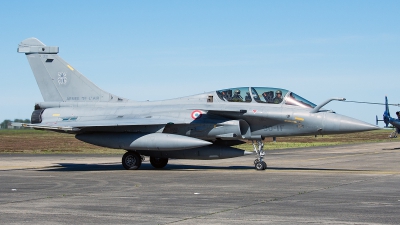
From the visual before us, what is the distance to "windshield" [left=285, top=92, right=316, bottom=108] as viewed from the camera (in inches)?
738

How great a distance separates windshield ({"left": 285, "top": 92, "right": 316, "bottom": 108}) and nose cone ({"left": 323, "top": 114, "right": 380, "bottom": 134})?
2.80 ft

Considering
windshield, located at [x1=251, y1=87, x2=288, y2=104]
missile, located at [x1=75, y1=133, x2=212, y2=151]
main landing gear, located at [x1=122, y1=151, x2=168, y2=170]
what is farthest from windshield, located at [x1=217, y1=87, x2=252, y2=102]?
main landing gear, located at [x1=122, y1=151, x2=168, y2=170]

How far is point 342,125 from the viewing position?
17781 mm

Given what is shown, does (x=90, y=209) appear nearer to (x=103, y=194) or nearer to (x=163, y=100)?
(x=103, y=194)

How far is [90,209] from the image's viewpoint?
10.1 meters

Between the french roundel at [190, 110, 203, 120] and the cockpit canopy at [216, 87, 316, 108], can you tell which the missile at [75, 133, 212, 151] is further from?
the cockpit canopy at [216, 87, 316, 108]

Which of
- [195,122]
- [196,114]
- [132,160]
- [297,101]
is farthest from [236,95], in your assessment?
[132,160]

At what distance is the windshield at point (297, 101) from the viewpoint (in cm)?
1873

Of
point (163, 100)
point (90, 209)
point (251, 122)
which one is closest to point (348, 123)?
point (251, 122)

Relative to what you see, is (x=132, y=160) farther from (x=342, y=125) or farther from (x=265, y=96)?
(x=342, y=125)

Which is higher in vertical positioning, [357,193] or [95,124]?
[95,124]

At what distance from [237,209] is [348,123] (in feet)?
28.7

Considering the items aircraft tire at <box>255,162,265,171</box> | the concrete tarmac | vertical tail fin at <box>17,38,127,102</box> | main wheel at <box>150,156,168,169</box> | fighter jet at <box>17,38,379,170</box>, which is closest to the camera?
the concrete tarmac

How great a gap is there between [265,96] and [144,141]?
13.8ft
